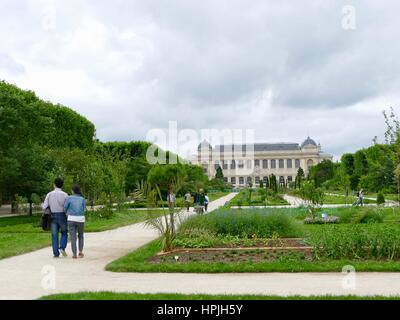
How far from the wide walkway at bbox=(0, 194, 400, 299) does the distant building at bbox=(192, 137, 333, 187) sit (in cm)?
11139

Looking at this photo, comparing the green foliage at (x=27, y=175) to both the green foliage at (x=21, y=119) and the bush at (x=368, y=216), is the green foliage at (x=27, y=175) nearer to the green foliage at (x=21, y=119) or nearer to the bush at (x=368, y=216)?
the green foliage at (x=21, y=119)

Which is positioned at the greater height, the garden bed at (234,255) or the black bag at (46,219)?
the black bag at (46,219)

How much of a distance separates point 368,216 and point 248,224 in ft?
19.8

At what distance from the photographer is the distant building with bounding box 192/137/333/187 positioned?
400 feet

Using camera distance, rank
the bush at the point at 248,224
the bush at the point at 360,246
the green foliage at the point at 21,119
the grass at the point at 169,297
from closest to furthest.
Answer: the grass at the point at 169,297
the bush at the point at 360,246
the bush at the point at 248,224
the green foliage at the point at 21,119

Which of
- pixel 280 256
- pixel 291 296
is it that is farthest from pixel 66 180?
pixel 291 296

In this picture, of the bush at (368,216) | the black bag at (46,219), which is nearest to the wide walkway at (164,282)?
the black bag at (46,219)

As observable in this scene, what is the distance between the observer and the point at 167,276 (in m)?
8.02

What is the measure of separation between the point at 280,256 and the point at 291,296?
327 cm

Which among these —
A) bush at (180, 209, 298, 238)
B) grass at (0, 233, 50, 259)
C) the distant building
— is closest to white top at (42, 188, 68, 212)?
grass at (0, 233, 50, 259)

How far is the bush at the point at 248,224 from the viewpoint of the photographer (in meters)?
12.5

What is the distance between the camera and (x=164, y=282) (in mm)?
7457

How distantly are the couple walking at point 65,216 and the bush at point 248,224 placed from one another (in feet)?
9.12

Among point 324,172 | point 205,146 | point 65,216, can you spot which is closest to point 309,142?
point 205,146
